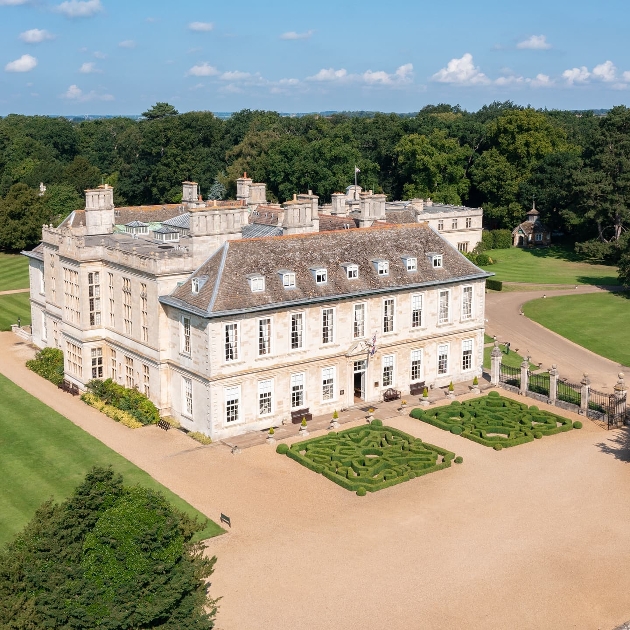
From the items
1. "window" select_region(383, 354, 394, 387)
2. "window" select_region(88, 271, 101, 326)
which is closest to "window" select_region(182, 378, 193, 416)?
"window" select_region(88, 271, 101, 326)

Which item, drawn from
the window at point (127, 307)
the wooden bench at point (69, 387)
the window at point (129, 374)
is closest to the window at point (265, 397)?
the window at point (129, 374)

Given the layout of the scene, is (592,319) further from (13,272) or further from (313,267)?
(13,272)

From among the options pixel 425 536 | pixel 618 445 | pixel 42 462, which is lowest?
pixel 425 536

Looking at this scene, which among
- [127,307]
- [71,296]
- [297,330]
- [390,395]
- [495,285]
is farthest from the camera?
[495,285]

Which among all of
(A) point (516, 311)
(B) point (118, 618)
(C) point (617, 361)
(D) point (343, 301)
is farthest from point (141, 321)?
(A) point (516, 311)

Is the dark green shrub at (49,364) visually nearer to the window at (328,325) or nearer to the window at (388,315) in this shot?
the window at (328,325)

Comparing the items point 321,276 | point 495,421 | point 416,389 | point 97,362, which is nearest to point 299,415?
point 321,276
